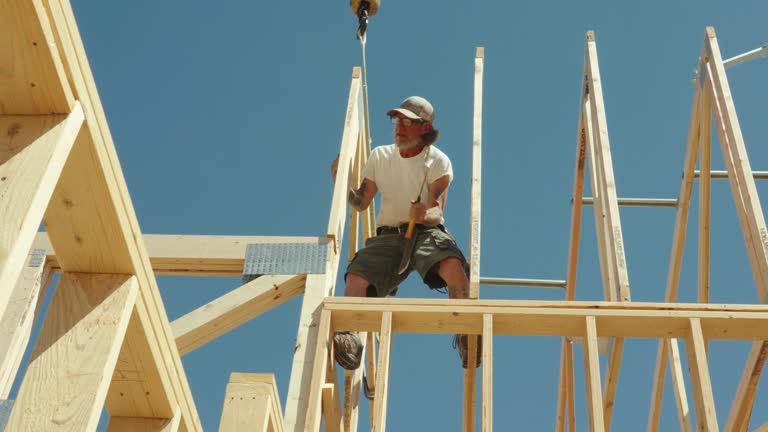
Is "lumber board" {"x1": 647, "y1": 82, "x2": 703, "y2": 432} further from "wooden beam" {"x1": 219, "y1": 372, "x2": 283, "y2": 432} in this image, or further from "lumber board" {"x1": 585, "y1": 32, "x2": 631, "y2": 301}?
"wooden beam" {"x1": 219, "y1": 372, "x2": 283, "y2": 432}

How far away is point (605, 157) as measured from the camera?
526 centimetres

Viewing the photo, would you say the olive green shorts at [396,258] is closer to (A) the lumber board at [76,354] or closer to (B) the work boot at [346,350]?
(B) the work boot at [346,350]

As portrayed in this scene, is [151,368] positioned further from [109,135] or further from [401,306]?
[401,306]

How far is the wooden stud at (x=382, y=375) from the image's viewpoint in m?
4.09

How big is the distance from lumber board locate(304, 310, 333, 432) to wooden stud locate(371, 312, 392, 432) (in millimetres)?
260

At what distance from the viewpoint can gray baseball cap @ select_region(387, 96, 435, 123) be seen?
19.5 feet

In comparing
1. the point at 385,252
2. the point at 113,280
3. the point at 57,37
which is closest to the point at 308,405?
the point at 385,252

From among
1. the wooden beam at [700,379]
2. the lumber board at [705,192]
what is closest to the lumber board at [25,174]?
the wooden beam at [700,379]

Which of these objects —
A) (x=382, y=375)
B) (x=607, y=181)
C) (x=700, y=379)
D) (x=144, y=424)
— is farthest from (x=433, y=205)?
(x=144, y=424)

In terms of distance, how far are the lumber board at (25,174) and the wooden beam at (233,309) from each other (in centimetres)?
254

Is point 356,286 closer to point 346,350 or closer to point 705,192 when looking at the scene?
point 346,350

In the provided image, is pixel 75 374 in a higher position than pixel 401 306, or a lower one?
lower

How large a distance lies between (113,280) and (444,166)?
3423 mm

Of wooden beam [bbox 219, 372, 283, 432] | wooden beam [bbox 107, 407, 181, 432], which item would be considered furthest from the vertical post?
wooden beam [bbox 107, 407, 181, 432]
